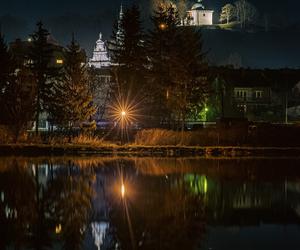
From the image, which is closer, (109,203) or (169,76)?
(109,203)

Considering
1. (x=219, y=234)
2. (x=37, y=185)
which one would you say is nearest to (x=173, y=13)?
(x=37, y=185)

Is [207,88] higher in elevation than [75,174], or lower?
higher

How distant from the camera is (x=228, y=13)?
558ft

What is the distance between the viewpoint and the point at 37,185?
2433cm

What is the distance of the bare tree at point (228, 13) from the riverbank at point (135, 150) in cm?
12756

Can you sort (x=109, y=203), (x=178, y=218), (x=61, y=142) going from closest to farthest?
(x=178, y=218) → (x=109, y=203) → (x=61, y=142)

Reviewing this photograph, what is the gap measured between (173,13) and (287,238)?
1702 inches

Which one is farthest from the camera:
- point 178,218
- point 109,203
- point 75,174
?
point 75,174

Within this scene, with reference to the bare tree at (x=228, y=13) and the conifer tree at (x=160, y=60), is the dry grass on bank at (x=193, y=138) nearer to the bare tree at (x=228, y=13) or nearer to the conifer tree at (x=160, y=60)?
the conifer tree at (x=160, y=60)

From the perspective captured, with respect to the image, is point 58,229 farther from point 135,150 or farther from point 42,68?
point 42,68

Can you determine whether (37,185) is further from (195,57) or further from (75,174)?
(195,57)

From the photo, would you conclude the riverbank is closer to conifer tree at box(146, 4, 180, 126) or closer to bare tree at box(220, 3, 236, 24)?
conifer tree at box(146, 4, 180, 126)

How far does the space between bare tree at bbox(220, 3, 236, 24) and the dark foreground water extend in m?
141

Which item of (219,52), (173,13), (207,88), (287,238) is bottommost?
(287,238)
